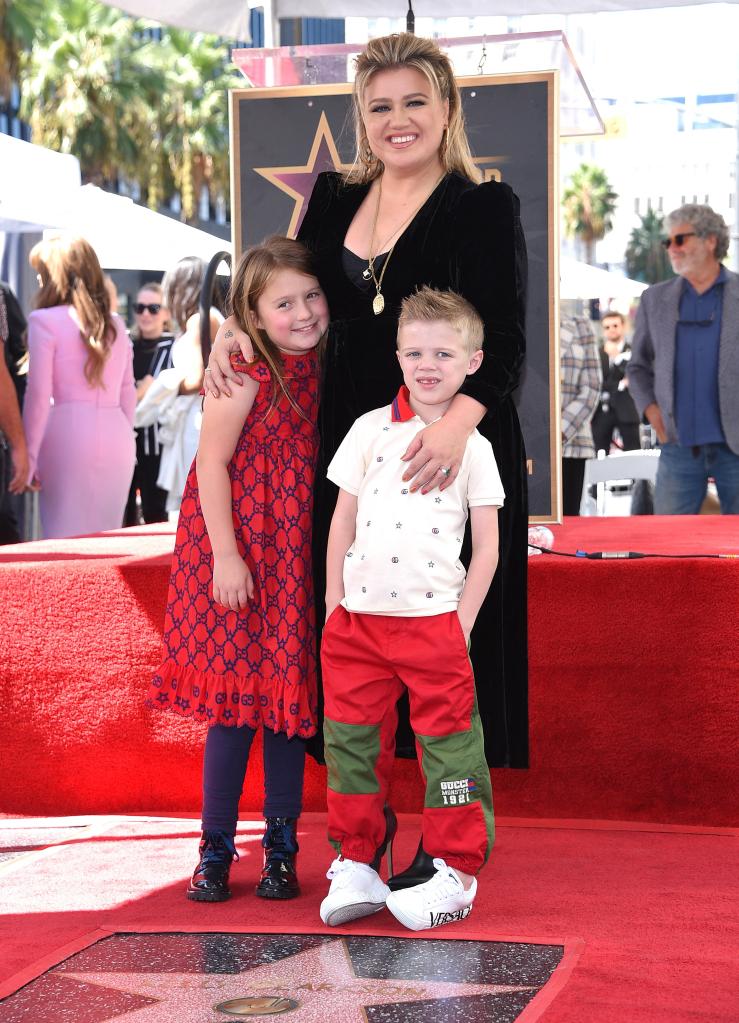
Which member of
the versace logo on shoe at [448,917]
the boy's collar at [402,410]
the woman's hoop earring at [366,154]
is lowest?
the versace logo on shoe at [448,917]

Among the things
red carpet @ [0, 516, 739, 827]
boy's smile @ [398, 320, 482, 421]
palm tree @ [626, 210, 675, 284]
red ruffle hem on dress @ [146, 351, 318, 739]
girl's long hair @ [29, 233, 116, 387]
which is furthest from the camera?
palm tree @ [626, 210, 675, 284]

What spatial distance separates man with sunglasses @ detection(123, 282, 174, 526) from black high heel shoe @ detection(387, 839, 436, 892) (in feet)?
14.5

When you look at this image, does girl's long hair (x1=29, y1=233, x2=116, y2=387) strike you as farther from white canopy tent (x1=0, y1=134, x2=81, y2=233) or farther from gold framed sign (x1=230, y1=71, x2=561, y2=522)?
white canopy tent (x1=0, y1=134, x2=81, y2=233)

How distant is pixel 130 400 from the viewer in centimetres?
582

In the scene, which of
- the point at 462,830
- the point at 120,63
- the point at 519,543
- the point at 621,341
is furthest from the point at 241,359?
the point at 120,63

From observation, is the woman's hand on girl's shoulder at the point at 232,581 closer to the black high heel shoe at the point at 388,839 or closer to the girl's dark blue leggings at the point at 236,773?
the girl's dark blue leggings at the point at 236,773

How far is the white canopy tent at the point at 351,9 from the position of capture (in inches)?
185

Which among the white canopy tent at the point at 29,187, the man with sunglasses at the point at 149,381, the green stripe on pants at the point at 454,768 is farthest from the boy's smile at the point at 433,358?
the white canopy tent at the point at 29,187

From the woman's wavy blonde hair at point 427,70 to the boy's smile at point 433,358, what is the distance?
0.42 meters

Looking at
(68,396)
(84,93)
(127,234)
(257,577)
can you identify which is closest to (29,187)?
(127,234)

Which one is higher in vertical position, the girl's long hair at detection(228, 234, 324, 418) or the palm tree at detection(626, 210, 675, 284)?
the palm tree at detection(626, 210, 675, 284)

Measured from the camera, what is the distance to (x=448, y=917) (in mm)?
2662

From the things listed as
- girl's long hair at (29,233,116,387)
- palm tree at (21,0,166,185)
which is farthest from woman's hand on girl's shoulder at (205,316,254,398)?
palm tree at (21,0,166,185)

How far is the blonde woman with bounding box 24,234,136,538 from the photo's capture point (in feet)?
17.6
